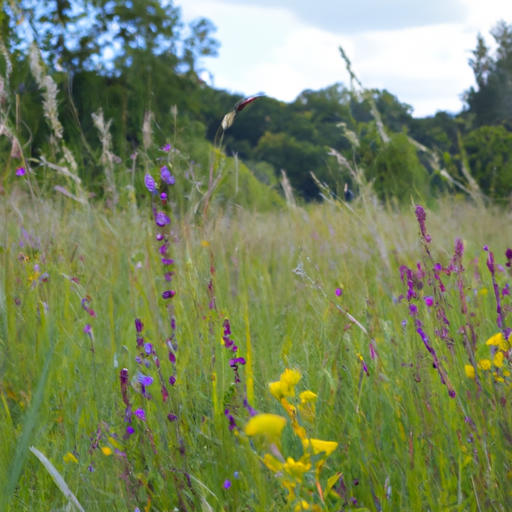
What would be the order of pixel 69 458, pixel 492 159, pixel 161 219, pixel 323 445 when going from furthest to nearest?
pixel 492 159 < pixel 161 219 < pixel 69 458 < pixel 323 445

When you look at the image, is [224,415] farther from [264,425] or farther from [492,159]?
[492,159]

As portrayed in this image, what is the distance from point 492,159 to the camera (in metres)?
11.1

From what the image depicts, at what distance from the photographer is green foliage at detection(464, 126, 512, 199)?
A: 10.5 meters

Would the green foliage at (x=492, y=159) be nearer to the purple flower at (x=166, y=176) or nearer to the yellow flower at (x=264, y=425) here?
the purple flower at (x=166, y=176)

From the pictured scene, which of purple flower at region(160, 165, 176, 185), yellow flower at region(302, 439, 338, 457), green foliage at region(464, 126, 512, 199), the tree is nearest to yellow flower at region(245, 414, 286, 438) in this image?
yellow flower at region(302, 439, 338, 457)

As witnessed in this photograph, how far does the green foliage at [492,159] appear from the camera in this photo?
10.5 m

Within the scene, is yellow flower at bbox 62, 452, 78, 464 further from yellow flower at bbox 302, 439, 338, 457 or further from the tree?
the tree

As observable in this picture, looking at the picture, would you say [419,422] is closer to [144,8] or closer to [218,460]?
[218,460]

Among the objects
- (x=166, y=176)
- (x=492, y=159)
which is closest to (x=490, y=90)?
(x=492, y=159)

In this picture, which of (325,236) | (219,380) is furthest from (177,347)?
(325,236)

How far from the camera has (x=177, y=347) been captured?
1.18m

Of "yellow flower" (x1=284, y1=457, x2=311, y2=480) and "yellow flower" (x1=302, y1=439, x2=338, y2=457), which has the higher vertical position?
"yellow flower" (x1=302, y1=439, x2=338, y2=457)

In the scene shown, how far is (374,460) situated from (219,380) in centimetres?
34

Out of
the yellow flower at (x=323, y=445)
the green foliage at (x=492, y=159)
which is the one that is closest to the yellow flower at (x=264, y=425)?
the yellow flower at (x=323, y=445)
